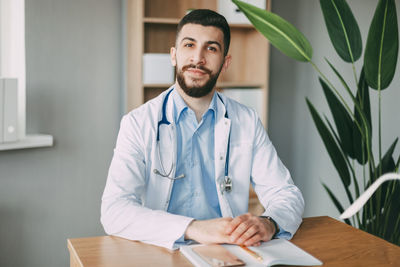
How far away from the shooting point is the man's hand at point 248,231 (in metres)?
1.24

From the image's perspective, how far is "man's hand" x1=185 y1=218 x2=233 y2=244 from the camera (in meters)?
1.24

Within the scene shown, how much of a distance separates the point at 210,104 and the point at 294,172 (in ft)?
6.02

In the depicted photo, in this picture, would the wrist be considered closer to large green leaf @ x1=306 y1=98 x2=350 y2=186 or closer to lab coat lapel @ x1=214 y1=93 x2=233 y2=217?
lab coat lapel @ x1=214 y1=93 x2=233 y2=217

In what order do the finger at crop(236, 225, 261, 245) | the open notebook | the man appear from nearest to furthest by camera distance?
→ 1. the open notebook
2. the finger at crop(236, 225, 261, 245)
3. the man

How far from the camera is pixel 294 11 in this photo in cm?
334

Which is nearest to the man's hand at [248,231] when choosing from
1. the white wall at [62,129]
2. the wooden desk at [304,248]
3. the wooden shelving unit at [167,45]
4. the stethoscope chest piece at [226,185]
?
the wooden desk at [304,248]

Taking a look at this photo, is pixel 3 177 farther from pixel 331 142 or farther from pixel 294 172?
pixel 294 172

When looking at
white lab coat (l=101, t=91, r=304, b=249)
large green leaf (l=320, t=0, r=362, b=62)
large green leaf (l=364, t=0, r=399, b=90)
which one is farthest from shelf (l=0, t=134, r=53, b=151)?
large green leaf (l=364, t=0, r=399, b=90)

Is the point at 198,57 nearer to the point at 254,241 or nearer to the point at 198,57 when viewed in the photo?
the point at 198,57

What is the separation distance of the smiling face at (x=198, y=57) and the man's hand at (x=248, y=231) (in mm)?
601

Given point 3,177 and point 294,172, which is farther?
point 294,172

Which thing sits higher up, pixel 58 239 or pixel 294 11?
pixel 294 11

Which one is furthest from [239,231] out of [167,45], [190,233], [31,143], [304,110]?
[304,110]

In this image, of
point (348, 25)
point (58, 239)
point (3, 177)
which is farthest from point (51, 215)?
point (348, 25)
